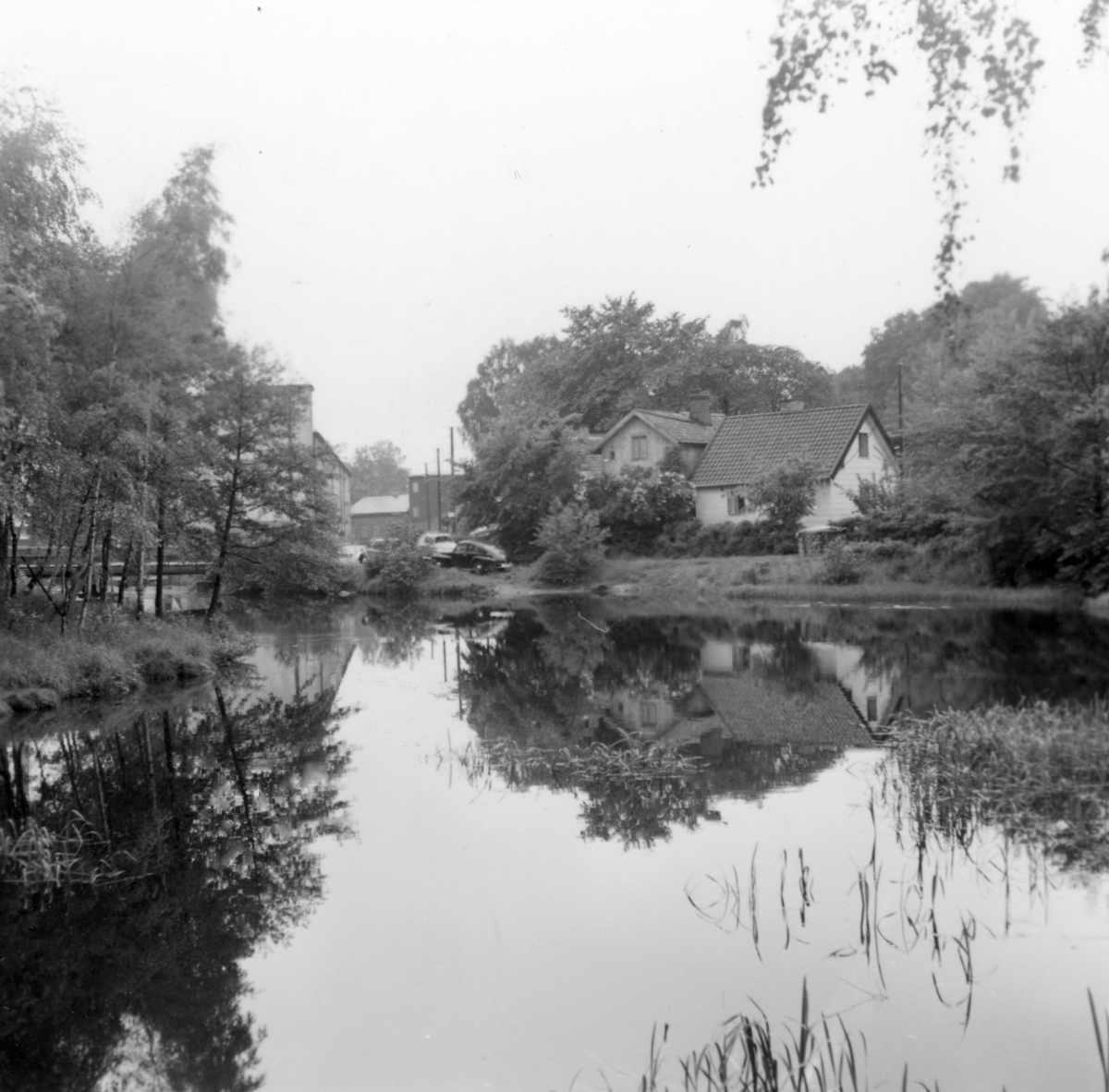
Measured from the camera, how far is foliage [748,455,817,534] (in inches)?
1614

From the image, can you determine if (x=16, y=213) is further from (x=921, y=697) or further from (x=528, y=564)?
(x=528, y=564)

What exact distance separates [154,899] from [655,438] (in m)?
43.9

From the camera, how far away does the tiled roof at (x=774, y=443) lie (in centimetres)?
4494

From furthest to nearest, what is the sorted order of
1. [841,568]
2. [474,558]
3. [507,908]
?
[474,558], [841,568], [507,908]

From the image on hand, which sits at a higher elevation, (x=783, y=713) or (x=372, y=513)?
(x=372, y=513)

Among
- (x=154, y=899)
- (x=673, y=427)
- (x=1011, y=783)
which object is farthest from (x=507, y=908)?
(x=673, y=427)

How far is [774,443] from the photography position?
4700cm

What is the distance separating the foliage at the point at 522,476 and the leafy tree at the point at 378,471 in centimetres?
7834

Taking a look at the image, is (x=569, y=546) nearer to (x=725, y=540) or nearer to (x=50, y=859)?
(x=725, y=540)

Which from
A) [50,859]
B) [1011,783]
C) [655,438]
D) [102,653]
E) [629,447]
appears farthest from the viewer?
[629,447]

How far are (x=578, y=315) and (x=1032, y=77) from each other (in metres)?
57.0

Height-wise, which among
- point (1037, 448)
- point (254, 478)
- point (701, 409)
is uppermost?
point (701, 409)

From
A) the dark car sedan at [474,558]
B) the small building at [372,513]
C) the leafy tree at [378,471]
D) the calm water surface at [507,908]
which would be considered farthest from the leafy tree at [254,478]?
the leafy tree at [378,471]

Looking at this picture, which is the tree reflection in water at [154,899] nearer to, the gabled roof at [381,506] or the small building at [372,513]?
the small building at [372,513]
